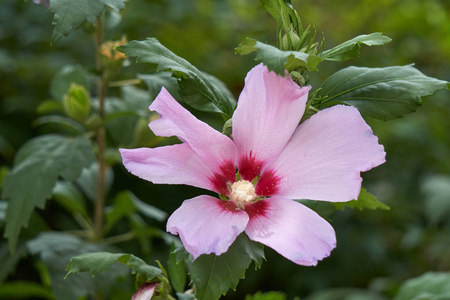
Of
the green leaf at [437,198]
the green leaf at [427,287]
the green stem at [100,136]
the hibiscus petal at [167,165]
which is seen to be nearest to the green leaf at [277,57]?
the hibiscus petal at [167,165]

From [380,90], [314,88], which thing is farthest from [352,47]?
[314,88]

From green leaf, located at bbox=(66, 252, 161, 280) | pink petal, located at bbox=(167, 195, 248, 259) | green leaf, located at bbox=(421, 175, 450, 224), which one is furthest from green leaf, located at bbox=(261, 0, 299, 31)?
green leaf, located at bbox=(421, 175, 450, 224)

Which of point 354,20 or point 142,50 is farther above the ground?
point 142,50

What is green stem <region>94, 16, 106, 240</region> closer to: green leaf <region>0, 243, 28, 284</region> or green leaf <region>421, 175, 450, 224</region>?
green leaf <region>0, 243, 28, 284</region>

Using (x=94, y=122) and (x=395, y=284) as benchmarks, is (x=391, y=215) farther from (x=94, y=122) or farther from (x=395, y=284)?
(x=94, y=122)

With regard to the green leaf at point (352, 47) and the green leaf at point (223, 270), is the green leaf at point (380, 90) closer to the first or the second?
the green leaf at point (352, 47)

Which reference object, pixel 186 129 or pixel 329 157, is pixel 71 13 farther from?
pixel 329 157

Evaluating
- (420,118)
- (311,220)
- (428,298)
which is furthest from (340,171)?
(420,118)
